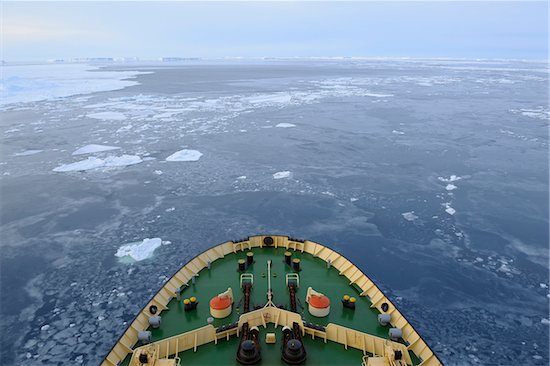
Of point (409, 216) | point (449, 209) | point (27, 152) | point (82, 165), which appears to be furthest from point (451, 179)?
point (27, 152)

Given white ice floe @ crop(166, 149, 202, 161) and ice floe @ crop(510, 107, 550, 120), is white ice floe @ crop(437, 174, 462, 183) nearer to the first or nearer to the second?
white ice floe @ crop(166, 149, 202, 161)

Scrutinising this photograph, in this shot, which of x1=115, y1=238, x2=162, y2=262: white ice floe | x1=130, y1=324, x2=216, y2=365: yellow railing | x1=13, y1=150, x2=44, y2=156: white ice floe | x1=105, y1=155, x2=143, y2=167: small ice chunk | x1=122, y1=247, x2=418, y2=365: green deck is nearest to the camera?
x1=130, y1=324, x2=216, y2=365: yellow railing

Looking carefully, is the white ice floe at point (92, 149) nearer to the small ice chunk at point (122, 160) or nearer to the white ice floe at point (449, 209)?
the small ice chunk at point (122, 160)

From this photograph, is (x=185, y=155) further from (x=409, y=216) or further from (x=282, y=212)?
(x=409, y=216)

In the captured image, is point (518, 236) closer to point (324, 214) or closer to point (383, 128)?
point (324, 214)

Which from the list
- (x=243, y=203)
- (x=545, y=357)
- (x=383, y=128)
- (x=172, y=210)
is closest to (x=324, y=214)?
(x=243, y=203)

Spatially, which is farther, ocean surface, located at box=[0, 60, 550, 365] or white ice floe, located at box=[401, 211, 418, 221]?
white ice floe, located at box=[401, 211, 418, 221]

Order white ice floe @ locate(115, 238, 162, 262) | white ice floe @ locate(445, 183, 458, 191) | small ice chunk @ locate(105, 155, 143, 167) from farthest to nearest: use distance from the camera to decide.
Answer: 1. small ice chunk @ locate(105, 155, 143, 167)
2. white ice floe @ locate(445, 183, 458, 191)
3. white ice floe @ locate(115, 238, 162, 262)

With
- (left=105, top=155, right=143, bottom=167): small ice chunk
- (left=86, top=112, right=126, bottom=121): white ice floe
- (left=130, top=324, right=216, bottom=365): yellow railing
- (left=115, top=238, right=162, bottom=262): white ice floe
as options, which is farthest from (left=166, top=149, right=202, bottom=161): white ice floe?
(left=130, top=324, right=216, bottom=365): yellow railing
